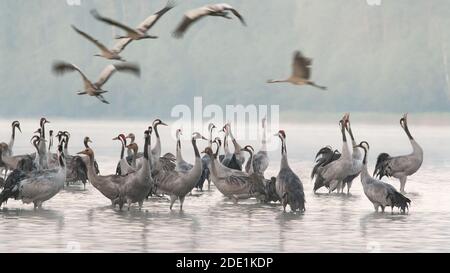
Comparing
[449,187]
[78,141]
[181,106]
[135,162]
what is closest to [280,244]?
[135,162]

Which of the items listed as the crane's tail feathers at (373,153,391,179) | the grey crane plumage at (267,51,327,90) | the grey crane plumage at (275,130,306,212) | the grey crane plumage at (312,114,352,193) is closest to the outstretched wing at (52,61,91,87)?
the grey crane plumage at (267,51,327,90)

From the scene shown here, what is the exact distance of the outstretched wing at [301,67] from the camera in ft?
51.3

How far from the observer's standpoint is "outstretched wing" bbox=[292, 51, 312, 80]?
1565 cm

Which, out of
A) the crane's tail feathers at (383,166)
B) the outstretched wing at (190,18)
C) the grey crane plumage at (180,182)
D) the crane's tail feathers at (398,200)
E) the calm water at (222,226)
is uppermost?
the outstretched wing at (190,18)

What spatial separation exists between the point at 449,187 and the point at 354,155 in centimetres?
223

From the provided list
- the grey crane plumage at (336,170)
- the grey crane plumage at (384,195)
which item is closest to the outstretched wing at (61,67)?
the grey crane plumage at (384,195)

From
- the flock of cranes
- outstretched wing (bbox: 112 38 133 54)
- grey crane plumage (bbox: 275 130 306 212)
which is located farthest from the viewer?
outstretched wing (bbox: 112 38 133 54)

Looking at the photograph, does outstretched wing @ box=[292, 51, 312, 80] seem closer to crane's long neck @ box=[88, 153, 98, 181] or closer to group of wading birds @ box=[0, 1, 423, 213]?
group of wading birds @ box=[0, 1, 423, 213]

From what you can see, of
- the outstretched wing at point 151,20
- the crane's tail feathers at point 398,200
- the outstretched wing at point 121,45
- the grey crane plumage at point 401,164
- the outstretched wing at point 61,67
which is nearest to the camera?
the crane's tail feathers at point 398,200

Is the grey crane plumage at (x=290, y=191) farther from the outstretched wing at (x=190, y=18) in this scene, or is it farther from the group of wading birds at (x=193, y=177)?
the outstretched wing at (x=190, y=18)

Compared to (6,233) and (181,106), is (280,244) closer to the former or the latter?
(6,233)

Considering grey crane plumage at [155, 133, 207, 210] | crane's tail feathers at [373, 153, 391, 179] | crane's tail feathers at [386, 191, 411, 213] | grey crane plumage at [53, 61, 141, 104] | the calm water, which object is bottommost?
the calm water

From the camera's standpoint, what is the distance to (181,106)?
6319 cm

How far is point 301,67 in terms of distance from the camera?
15.7 meters
